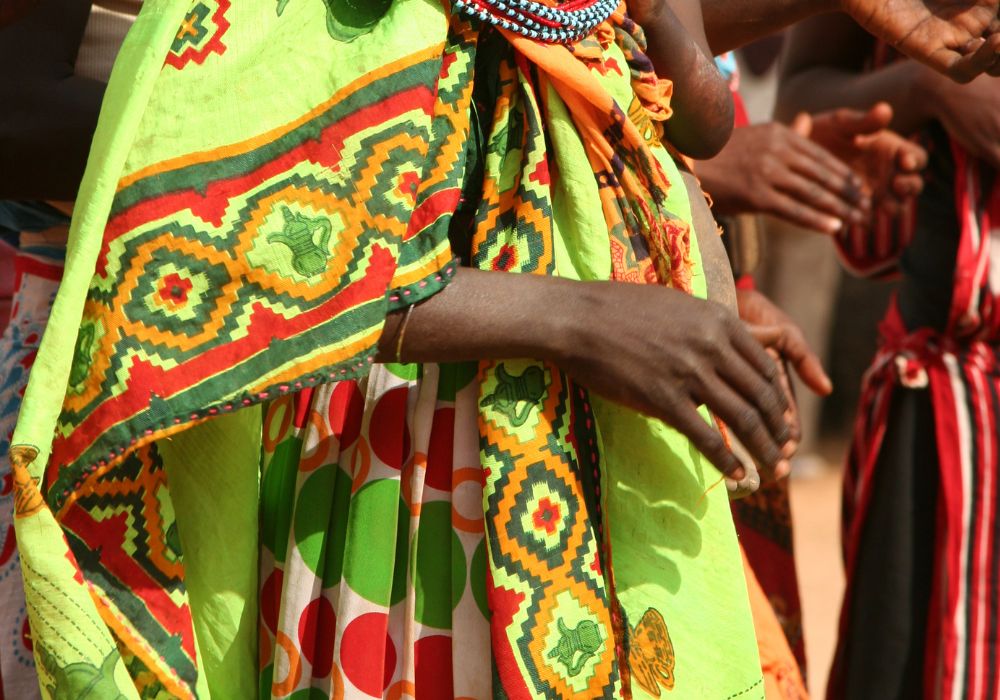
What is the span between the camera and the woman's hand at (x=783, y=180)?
235 centimetres

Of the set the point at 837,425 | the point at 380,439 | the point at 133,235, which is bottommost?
the point at 380,439

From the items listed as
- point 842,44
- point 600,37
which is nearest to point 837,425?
point 842,44

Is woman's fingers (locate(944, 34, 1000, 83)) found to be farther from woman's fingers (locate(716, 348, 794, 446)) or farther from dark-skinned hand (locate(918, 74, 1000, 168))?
dark-skinned hand (locate(918, 74, 1000, 168))

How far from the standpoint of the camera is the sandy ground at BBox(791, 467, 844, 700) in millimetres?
5094

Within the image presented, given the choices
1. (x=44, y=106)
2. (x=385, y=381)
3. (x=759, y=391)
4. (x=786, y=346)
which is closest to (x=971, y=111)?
(x=786, y=346)

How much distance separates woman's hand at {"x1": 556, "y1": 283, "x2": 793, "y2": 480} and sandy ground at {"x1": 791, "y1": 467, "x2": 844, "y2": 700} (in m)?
3.59

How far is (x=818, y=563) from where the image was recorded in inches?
247

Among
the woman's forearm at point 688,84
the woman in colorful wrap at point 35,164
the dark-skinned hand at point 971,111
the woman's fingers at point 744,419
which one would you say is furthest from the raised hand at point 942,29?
the woman in colorful wrap at point 35,164

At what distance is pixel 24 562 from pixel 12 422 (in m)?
0.46

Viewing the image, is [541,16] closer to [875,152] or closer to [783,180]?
[783,180]

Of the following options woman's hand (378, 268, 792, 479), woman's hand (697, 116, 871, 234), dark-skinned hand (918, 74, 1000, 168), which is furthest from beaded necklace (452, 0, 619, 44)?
dark-skinned hand (918, 74, 1000, 168)

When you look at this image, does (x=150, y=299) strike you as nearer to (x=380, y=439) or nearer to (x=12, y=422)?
(x=380, y=439)

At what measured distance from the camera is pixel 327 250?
1354mm

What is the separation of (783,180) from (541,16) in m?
1.05
